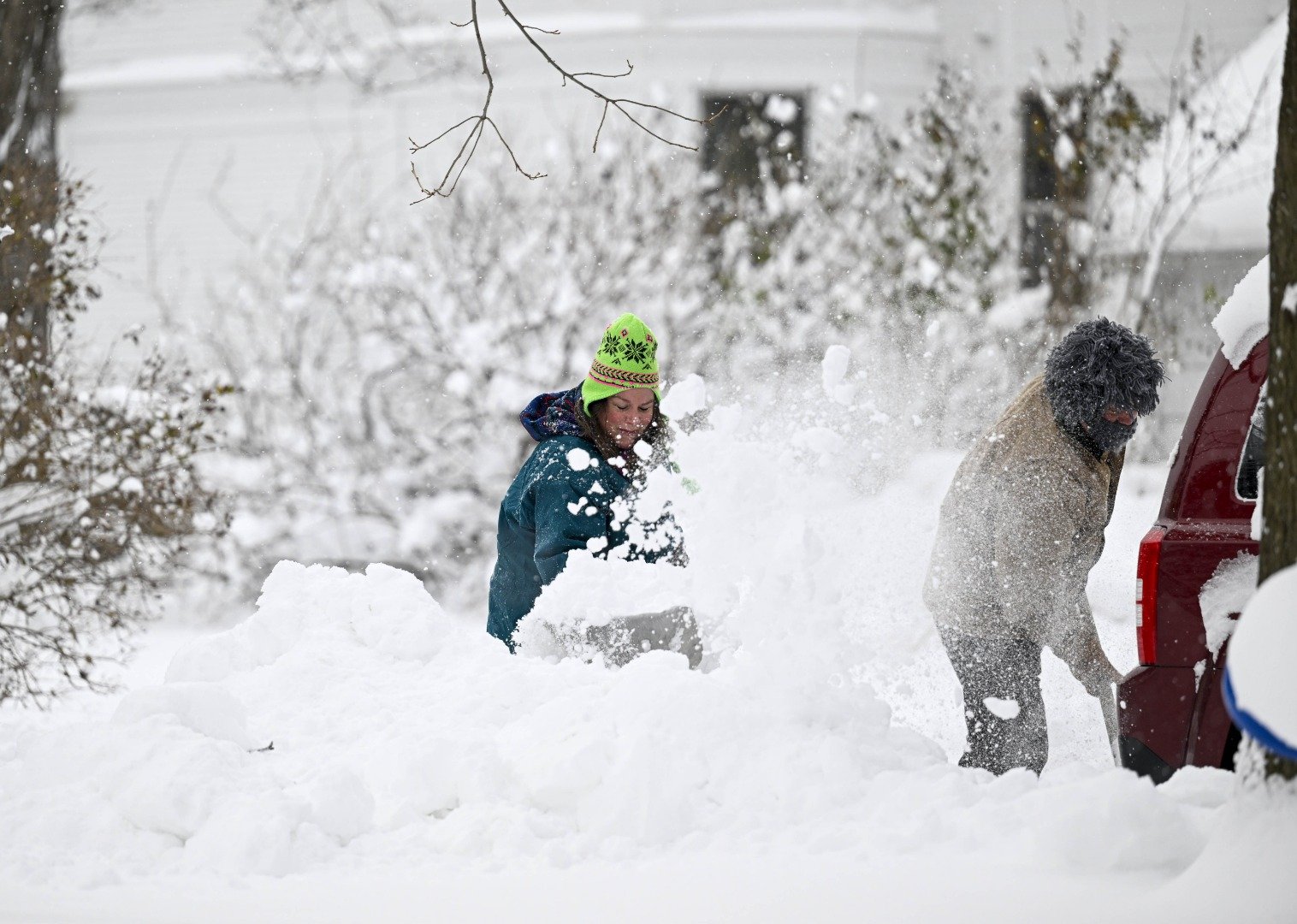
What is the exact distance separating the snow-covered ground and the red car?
0.93 ft

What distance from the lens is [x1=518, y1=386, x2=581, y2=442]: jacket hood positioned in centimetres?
428

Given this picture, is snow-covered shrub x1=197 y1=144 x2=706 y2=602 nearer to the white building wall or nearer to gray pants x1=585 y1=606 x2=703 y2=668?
the white building wall

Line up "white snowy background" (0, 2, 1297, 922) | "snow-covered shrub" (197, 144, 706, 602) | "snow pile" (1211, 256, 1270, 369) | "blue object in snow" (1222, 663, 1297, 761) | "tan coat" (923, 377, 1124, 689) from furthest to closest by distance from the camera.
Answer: "snow-covered shrub" (197, 144, 706, 602), "tan coat" (923, 377, 1124, 689), "snow pile" (1211, 256, 1270, 369), "white snowy background" (0, 2, 1297, 922), "blue object in snow" (1222, 663, 1297, 761)

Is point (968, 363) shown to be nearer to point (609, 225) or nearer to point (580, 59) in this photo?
point (609, 225)

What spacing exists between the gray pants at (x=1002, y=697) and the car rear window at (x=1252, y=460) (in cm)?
83

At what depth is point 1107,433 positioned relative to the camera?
388 centimetres

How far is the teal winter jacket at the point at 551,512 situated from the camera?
396 centimetres

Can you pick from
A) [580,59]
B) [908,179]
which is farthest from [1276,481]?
[580,59]

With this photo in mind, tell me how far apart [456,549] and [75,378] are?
3.56 meters

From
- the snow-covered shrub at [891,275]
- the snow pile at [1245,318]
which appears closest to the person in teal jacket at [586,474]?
the snow pile at [1245,318]

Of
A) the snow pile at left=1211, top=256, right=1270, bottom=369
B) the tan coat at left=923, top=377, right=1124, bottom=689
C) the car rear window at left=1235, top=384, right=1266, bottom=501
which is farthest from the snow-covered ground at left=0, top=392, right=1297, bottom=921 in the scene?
the snow pile at left=1211, top=256, right=1270, bottom=369

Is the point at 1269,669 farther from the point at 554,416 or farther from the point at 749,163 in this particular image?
the point at 749,163

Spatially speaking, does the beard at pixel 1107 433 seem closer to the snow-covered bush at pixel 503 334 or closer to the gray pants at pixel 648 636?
the gray pants at pixel 648 636

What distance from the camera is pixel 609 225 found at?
9.32m
